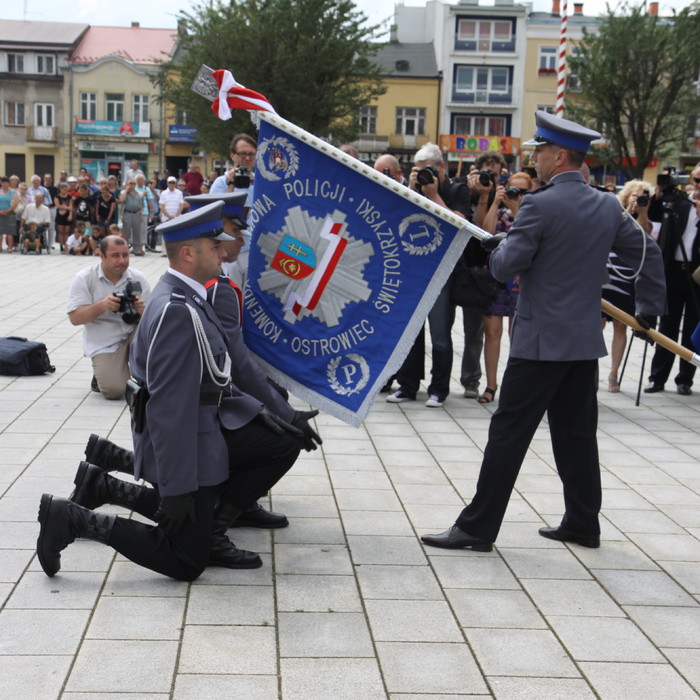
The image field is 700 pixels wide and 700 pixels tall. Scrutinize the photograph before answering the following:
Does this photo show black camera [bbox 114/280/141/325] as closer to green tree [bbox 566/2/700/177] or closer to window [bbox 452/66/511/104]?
green tree [bbox 566/2/700/177]

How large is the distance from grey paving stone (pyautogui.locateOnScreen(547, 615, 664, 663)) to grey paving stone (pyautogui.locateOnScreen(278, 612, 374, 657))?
78cm

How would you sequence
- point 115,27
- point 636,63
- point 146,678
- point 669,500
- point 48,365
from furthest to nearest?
point 115,27, point 636,63, point 48,365, point 669,500, point 146,678

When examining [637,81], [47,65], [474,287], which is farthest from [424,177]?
[47,65]

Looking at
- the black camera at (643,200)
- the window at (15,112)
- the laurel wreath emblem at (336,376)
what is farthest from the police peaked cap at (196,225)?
the window at (15,112)

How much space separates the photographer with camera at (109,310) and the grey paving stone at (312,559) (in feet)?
12.2

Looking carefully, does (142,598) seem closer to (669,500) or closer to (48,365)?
(669,500)

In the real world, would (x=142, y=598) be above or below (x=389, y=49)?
below

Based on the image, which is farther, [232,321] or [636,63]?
[636,63]

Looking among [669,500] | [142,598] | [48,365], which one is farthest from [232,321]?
[48,365]

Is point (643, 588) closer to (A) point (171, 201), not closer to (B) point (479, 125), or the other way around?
(A) point (171, 201)

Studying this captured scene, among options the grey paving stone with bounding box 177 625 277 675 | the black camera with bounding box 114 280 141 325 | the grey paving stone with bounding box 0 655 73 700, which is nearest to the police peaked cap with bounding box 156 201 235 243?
the grey paving stone with bounding box 177 625 277 675

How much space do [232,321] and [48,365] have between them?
4.98 metres

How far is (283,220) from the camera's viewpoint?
5.50 m

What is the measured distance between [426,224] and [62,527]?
91.3 inches
